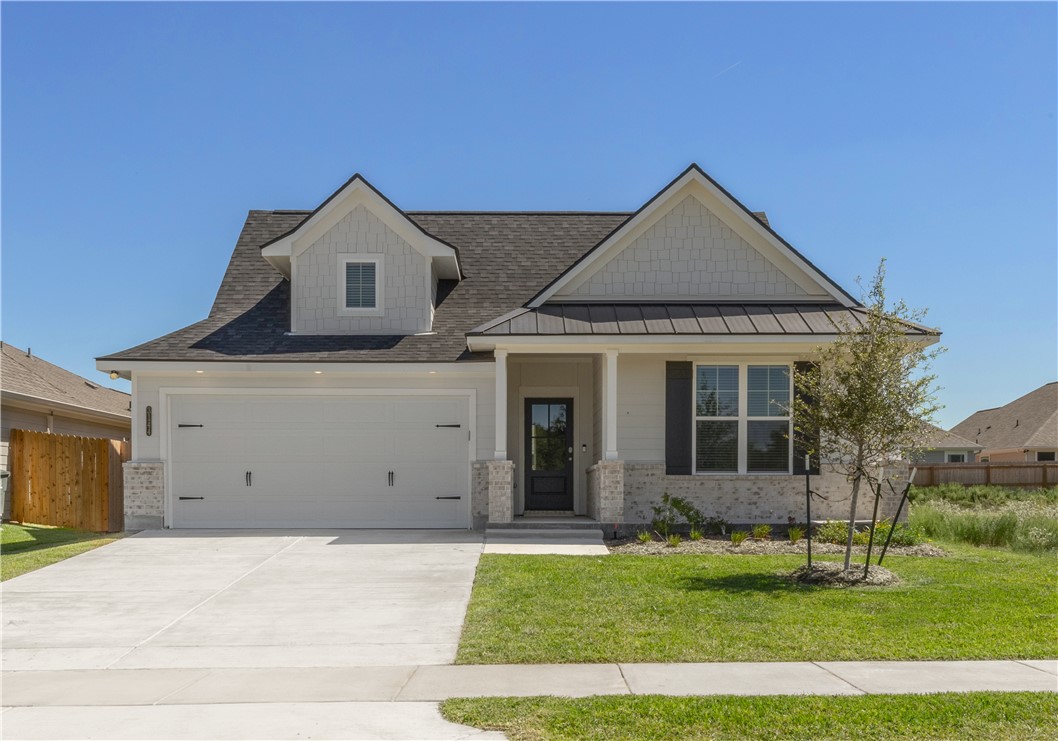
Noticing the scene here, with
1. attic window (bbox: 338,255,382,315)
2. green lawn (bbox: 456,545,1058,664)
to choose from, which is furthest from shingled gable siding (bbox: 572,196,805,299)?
green lawn (bbox: 456,545,1058,664)

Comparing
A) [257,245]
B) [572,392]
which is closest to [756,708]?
[572,392]

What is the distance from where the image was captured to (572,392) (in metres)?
17.6

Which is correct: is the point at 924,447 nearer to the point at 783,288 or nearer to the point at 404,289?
the point at 783,288

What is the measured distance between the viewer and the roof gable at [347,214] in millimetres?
16578

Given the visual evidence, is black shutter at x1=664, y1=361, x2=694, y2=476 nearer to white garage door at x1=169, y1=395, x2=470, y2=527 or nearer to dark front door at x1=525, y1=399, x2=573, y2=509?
dark front door at x1=525, y1=399, x2=573, y2=509

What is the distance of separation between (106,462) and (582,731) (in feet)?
41.9

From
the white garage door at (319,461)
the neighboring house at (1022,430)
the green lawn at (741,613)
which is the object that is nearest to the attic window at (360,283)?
the white garage door at (319,461)

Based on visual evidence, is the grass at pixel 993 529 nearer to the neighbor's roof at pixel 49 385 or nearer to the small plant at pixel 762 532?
the small plant at pixel 762 532

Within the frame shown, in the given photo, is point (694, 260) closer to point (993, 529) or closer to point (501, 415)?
point (501, 415)

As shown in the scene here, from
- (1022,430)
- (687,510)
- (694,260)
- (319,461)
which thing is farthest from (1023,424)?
Result: (319,461)

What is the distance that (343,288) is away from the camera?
1681cm

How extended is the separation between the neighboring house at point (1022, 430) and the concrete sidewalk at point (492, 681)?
38.3m

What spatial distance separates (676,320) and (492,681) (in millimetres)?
9080

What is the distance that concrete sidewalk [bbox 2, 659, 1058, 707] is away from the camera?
21.9ft
